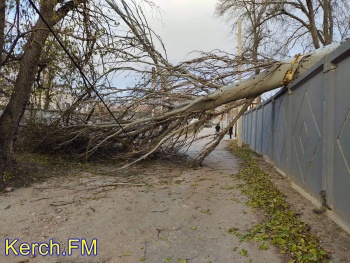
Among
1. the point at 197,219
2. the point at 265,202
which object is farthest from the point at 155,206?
the point at 265,202

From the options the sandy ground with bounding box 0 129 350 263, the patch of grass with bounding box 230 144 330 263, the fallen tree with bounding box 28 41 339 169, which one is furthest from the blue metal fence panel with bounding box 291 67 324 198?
the fallen tree with bounding box 28 41 339 169

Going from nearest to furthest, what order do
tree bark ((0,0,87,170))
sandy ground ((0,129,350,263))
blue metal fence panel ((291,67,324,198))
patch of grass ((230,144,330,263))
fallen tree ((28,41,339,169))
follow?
patch of grass ((230,144,330,263)) → sandy ground ((0,129,350,263)) → blue metal fence panel ((291,67,324,198)) → tree bark ((0,0,87,170)) → fallen tree ((28,41,339,169))

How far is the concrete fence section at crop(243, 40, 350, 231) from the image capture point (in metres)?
3.49

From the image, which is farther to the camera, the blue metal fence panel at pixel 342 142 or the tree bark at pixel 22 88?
the tree bark at pixel 22 88

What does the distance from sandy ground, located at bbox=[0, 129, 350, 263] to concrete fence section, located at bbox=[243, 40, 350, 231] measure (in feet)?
0.92

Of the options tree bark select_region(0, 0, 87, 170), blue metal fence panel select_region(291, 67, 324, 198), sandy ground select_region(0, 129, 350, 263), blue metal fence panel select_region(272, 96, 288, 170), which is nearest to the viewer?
sandy ground select_region(0, 129, 350, 263)

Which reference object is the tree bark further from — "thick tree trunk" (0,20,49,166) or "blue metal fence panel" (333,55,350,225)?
"blue metal fence panel" (333,55,350,225)

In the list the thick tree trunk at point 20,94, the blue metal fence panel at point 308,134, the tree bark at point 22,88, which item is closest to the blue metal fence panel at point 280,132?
the blue metal fence panel at point 308,134

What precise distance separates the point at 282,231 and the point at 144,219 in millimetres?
1769

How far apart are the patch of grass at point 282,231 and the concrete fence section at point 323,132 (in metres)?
0.40

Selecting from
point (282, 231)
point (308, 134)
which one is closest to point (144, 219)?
point (282, 231)

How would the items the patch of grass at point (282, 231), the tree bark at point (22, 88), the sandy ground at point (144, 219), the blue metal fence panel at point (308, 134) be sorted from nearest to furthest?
the patch of grass at point (282, 231) < the sandy ground at point (144, 219) < the blue metal fence panel at point (308, 134) < the tree bark at point (22, 88)

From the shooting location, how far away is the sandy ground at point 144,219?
3287 mm

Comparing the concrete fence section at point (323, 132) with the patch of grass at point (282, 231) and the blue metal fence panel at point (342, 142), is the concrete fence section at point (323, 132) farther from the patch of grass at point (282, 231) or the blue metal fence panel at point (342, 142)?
the patch of grass at point (282, 231)
